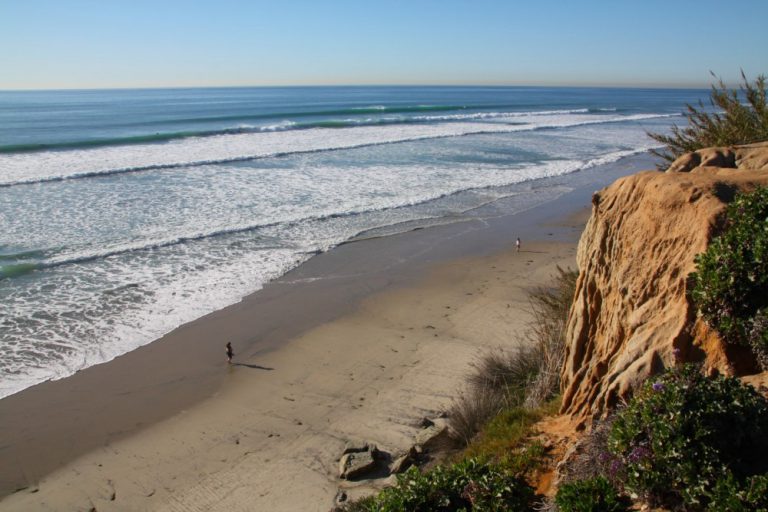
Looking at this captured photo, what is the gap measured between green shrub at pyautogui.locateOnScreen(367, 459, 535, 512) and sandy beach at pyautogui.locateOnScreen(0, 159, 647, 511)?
2372 millimetres

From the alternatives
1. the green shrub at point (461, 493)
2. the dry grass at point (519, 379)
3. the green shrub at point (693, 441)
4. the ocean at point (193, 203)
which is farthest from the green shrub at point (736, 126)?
the ocean at point (193, 203)

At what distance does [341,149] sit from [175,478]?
3283 cm

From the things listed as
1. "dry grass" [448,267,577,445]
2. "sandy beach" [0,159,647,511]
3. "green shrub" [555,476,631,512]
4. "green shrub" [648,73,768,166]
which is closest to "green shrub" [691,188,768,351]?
"green shrub" [555,476,631,512]

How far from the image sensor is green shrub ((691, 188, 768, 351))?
5098mm

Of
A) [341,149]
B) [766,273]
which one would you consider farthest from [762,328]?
[341,149]

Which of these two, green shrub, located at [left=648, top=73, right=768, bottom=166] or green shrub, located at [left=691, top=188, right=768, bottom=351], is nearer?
green shrub, located at [left=691, top=188, right=768, bottom=351]

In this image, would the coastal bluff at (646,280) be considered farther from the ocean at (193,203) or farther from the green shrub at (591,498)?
the ocean at (193,203)

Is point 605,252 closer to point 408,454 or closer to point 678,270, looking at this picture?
point 678,270

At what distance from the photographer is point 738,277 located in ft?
16.9

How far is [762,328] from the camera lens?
5004 millimetres

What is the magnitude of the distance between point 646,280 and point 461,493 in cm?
289

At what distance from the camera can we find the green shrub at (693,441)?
4.20 metres

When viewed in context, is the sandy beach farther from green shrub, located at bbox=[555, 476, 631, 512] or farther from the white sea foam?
the white sea foam

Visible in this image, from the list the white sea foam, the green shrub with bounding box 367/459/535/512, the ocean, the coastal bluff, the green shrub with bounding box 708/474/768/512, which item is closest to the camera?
the green shrub with bounding box 708/474/768/512
